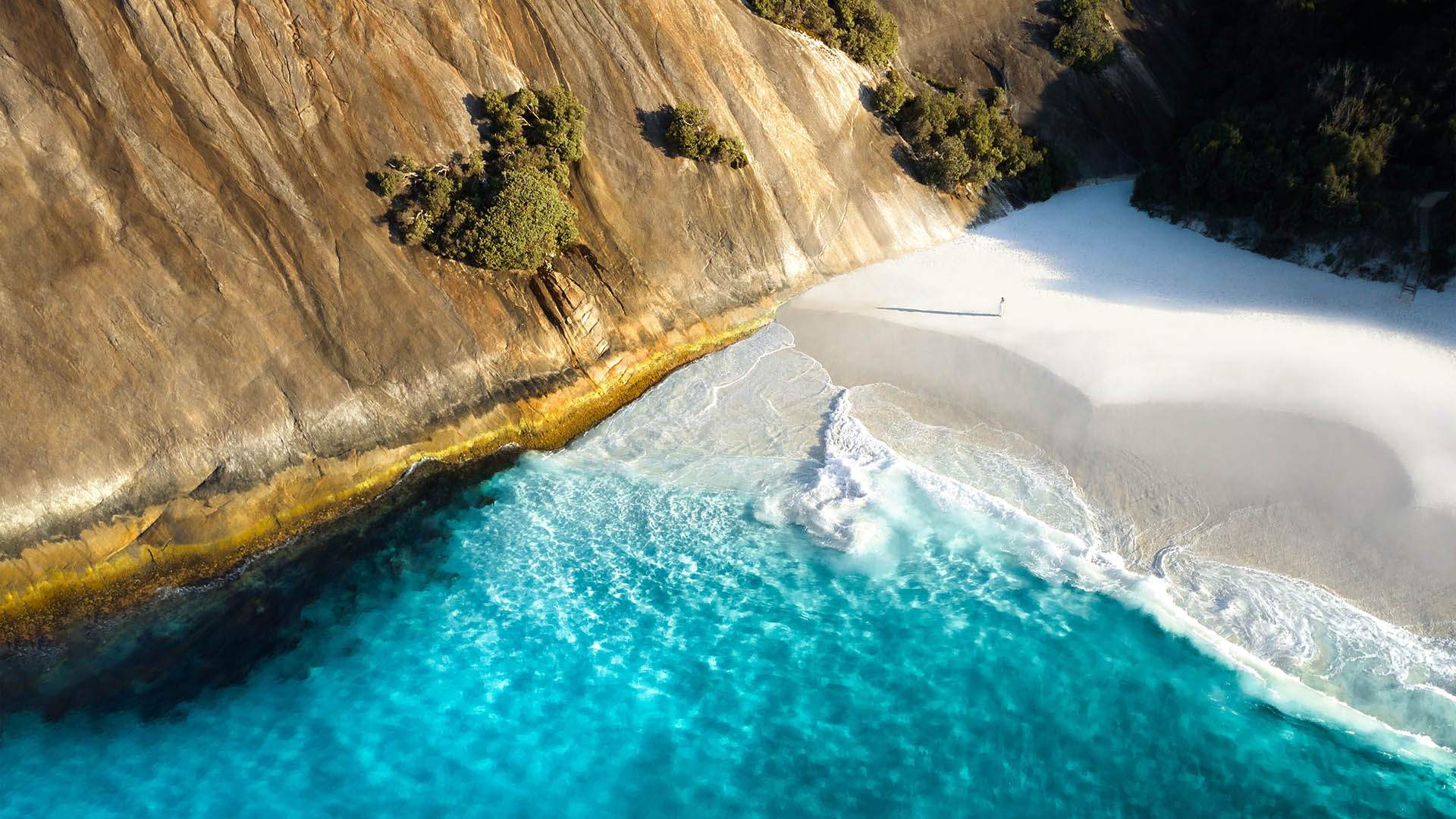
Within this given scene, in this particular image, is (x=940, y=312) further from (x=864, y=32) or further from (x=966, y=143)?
(x=864, y=32)

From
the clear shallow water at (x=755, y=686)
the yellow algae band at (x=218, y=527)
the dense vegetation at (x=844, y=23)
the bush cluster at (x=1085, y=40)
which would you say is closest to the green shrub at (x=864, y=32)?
the dense vegetation at (x=844, y=23)

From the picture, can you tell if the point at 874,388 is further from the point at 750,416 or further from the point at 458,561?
the point at 458,561

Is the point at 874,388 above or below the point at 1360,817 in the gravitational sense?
above

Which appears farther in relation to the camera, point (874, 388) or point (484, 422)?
point (874, 388)

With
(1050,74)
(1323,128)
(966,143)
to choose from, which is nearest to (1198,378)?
(1323,128)

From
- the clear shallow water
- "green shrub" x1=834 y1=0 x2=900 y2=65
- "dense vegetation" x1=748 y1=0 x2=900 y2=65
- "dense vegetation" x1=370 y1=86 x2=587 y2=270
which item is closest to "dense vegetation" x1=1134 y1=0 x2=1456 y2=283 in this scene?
"green shrub" x1=834 y1=0 x2=900 y2=65

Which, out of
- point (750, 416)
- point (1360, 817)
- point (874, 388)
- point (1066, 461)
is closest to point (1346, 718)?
point (1360, 817)

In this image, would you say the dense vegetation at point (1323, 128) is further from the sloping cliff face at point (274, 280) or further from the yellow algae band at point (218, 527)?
the yellow algae band at point (218, 527)
